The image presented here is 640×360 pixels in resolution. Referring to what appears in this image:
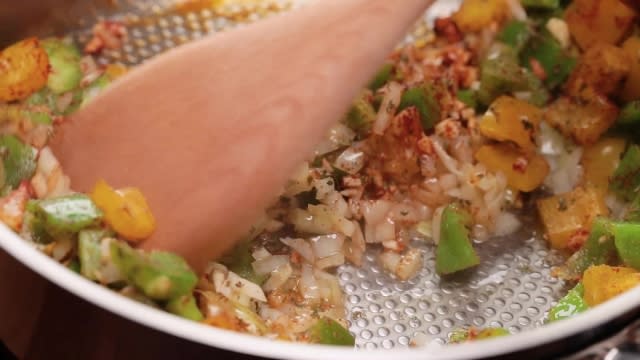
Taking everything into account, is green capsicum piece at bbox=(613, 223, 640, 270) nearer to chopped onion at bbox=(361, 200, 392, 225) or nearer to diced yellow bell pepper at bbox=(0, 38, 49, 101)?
chopped onion at bbox=(361, 200, 392, 225)

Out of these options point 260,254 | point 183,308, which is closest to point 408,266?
point 260,254

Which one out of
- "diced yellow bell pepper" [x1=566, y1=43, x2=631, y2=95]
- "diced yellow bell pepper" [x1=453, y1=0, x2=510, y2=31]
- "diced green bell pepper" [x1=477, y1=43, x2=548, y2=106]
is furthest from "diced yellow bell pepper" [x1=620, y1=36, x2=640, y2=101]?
"diced yellow bell pepper" [x1=453, y1=0, x2=510, y2=31]

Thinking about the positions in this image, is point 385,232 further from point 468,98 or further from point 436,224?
point 468,98

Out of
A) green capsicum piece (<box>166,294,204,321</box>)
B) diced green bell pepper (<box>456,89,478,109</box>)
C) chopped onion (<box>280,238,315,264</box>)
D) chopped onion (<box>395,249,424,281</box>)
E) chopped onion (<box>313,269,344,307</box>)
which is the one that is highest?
green capsicum piece (<box>166,294,204,321</box>)

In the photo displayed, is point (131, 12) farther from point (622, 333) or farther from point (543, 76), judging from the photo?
point (622, 333)

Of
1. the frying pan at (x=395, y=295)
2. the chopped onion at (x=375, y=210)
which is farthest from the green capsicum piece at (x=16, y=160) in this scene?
the chopped onion at (x=375, y=210)

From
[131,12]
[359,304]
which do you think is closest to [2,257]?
[359,304]
